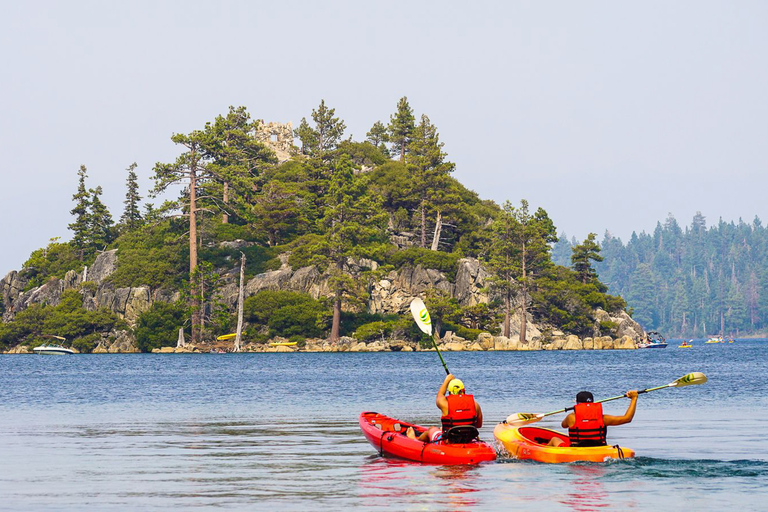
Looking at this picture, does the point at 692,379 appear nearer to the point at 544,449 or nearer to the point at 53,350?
the point at 544,449

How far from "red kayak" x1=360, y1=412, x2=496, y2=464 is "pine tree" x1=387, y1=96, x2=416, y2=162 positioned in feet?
388

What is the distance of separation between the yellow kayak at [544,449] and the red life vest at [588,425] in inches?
6.7

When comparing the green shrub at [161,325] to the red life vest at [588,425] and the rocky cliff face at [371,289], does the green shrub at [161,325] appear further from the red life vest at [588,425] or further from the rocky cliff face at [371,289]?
the red life vest at [588,425]

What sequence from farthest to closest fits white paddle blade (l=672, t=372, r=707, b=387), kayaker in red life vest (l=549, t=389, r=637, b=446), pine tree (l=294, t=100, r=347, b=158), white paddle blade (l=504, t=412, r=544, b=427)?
1. pine tree (l=294, t=100, r=347, b=158)
2. white paddle blade (l=672, t=372, r=707, b=387)
3. white paddle blade (l=504, t=412, r=544, b=427)
4. kayaker in red life vest (l=549, t=389, r=637, b=446)

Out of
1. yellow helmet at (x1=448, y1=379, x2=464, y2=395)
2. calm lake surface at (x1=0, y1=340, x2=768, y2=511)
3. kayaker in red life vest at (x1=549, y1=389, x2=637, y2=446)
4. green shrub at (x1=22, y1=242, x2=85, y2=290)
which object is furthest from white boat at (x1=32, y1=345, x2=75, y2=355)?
kayaker in red life vest at (x1=549, y1=389, x2=637, y2=446)

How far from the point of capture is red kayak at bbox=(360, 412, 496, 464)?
20.6 metres

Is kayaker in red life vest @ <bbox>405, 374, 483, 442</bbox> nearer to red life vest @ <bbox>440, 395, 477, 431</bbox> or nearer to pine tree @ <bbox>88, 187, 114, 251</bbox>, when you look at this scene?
red life vest @ <bbox>440, 395, 477, 431</bbox>

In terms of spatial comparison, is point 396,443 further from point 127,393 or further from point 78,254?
point 78,254

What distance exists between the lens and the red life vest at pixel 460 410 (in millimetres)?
20531

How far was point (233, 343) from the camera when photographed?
9831 cm

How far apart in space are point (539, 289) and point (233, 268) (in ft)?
109

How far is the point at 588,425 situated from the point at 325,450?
6.70 meters

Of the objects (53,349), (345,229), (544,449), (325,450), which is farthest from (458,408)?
(53,349)

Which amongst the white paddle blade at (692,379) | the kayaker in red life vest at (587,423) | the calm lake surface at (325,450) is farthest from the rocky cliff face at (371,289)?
the kayaker in red life vest at (587,423)
